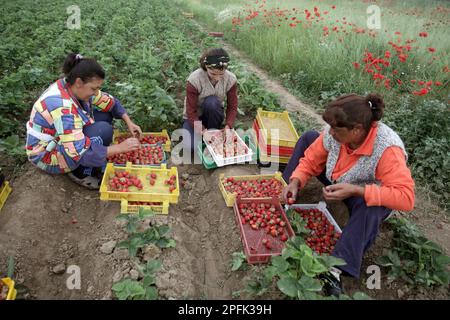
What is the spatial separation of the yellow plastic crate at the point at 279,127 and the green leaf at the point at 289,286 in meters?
2.05

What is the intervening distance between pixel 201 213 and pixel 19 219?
1.79m

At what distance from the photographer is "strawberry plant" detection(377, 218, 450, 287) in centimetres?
282

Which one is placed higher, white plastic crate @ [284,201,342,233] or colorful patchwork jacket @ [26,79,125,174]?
colorful patchwork jacket @ [26,79,125,174]

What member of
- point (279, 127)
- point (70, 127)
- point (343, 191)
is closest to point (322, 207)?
point (343, 191)

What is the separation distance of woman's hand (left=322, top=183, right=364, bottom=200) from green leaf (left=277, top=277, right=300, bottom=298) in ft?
2.57

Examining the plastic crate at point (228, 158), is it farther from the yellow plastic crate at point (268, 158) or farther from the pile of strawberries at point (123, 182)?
the pile of strawberries at point (123, 182)

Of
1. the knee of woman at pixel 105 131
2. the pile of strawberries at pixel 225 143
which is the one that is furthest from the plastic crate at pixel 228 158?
the knee of woman at pixel 105 131

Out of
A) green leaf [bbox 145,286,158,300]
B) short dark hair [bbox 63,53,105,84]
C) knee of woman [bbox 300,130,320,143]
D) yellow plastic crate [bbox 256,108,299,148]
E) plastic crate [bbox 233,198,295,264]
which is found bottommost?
plastic crate [bbox 233,198,295,264]

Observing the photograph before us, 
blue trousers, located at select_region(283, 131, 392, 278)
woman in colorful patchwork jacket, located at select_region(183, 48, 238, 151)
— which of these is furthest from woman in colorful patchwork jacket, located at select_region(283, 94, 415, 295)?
woman in colorful patchwork jacket, located at select_region(183, 48, 238, 151)

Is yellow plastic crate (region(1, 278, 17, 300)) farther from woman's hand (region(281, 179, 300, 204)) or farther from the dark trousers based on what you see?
woman's hand (region(281, 179, 300, 204))

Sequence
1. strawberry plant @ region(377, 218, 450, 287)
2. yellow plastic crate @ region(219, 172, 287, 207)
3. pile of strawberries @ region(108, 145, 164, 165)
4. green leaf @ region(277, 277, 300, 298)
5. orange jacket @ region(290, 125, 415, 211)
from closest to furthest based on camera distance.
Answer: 1. green leaf @ region(277, 277, 300, 298)
2. orange jacket @ region(290, 125, 415, 211)
3. strawberry plant @ region(377, 218, 450, 287)
4. yellow plastic crate @ region(219, 172, 287, 207)
5. pile of strawberries @ region(108, 145, 164, 165)

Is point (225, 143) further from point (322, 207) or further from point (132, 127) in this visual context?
point (322, 207)

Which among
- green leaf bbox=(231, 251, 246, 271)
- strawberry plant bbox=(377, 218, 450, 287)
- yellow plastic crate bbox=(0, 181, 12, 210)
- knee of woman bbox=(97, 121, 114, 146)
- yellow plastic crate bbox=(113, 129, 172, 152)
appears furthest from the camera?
yellow plastic crate bbox=(113, 129, 172, 152)

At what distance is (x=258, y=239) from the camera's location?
3221 millimetres
